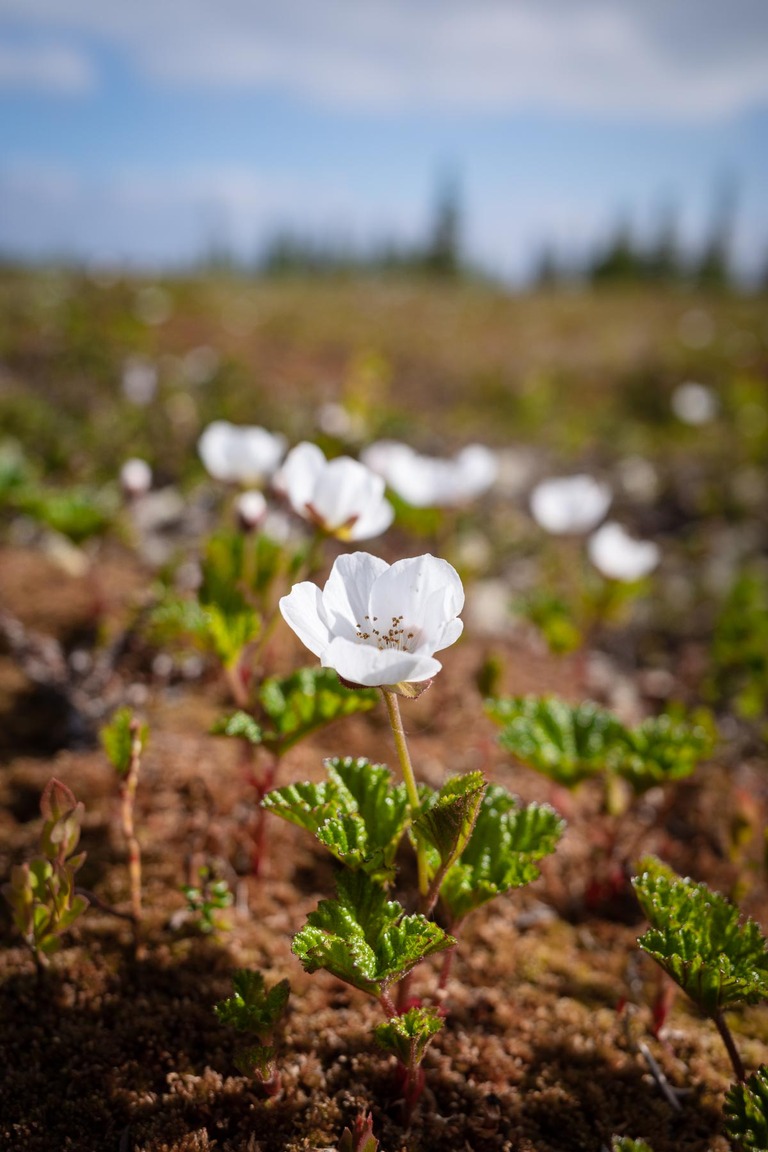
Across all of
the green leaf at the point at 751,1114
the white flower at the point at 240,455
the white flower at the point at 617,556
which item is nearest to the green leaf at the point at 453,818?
the green leaf at the point at 751,1114

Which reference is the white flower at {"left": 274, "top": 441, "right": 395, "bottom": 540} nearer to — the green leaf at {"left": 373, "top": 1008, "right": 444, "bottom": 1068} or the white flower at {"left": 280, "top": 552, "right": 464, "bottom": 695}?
the white flower at {"left": 280, "top": 552, "right": 464, "bottom": 695}

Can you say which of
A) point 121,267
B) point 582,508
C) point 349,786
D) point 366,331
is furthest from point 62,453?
point 121,267

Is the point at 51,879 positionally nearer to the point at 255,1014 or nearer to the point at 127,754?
the point at 127,754

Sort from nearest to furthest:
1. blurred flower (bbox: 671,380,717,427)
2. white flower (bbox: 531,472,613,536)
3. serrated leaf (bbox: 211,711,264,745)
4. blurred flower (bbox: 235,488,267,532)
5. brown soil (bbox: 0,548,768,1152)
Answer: brown soil (bbox: 0,548,768,1152)
serrated leaf (bbox: 211,711,264,745)
blurred flower (bbox: 235,488,267,532)
white flower (bbox: 531,472,613,536)
blurred flower (bbox: 671,380,717,427)

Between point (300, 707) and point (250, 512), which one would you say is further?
point (250, 512)

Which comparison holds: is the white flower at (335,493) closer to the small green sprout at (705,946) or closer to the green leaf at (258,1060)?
the small green sprout at (705,946)

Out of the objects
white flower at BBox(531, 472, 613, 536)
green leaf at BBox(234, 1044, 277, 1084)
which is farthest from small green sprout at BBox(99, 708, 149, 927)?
white flower at BBox(531, 472, 613, 536)

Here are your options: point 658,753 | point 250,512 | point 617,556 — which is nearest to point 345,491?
point 250,512
